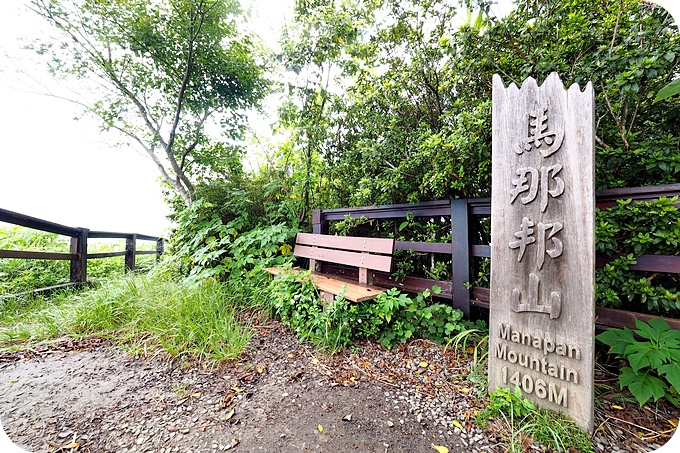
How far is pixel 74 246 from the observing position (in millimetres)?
3834

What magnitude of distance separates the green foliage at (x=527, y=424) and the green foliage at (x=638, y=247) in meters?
0.91

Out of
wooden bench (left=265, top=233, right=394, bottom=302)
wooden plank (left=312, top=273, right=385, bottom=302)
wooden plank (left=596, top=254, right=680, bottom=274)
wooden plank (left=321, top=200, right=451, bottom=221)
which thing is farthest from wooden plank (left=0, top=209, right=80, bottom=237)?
wooden plank (left=596, top=254, right=680, bottom=274)

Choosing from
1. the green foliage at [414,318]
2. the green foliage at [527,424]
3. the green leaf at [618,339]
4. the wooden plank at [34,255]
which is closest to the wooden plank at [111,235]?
the wooden plank at [34,255]

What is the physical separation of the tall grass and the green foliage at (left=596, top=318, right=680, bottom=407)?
2624 millimetres

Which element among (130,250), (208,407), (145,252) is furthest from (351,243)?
(145,252)

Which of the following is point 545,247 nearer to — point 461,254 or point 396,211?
point 461,254

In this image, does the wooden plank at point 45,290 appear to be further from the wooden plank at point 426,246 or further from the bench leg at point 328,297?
the wooden plank at point 426,246

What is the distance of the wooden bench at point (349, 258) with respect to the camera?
7.82 feet

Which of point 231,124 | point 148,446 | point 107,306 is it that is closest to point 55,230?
point 107,306

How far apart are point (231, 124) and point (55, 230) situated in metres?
3.02

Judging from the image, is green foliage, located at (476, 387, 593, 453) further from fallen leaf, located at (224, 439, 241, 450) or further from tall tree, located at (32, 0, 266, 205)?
tall tree, located at (32, 0, 266, 205)

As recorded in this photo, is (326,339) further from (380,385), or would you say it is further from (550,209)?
(550,209)

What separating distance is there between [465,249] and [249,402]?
82.0 inches

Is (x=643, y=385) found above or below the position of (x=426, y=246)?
below
